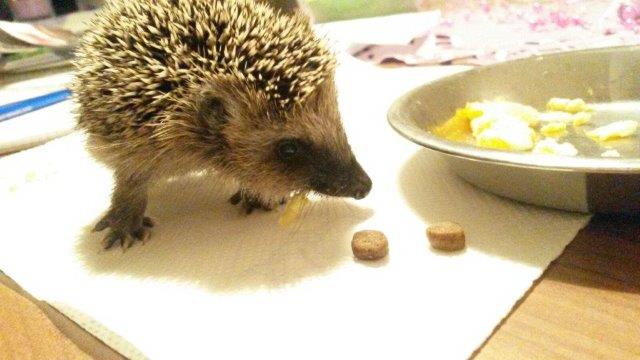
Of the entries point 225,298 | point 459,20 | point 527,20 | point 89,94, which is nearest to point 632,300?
point 225,298

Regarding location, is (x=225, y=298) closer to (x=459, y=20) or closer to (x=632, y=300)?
(x=632, y=300)

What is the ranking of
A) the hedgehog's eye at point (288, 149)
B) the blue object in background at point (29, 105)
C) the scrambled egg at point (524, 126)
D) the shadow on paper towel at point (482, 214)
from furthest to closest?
the blue object in background at point (29, 105)
the scrambled egg at point (524, 126)
the hedgehog's eye at point (288, 149)
the shadow on paper towel at point (482, 214)

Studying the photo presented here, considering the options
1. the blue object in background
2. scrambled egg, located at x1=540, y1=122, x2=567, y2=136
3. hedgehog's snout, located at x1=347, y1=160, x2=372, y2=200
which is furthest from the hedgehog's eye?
the blue object in background

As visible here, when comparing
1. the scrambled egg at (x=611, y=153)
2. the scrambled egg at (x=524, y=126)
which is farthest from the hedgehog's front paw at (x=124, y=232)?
the scrambled egg at (x=611, y=153)

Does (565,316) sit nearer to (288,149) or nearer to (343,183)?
(343,183)

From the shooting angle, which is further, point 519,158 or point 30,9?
point 30,9

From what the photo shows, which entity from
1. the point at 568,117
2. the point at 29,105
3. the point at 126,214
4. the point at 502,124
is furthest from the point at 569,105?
the point at 29,105

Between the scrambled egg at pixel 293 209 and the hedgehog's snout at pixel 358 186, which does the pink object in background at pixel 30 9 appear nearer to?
the scrambled egg at pixel 293 209
